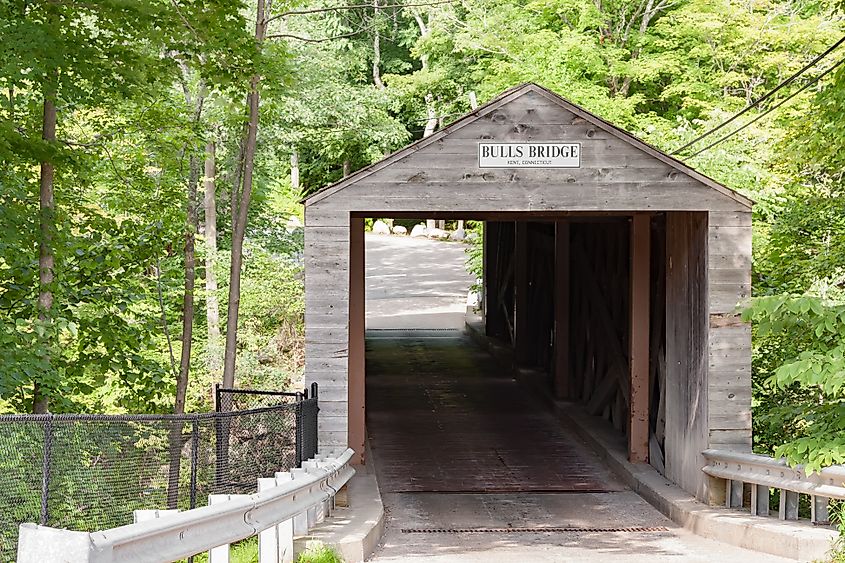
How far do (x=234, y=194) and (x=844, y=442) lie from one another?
14.9 metres

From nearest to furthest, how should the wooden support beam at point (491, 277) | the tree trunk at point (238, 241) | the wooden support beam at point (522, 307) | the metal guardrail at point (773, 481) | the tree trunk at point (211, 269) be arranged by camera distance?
the metal guardrail at point (773, 481), the tree trunk at point (238, 241), the wooden support beam at point (522, 307), the tree trunk at point (211, 269), the wooden support beam at point (491, 277)

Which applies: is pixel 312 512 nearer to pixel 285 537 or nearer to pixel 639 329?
pixel 285 537

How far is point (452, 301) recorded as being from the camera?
35.9 metres

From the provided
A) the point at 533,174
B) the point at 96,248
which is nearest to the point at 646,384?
the point at 533,174

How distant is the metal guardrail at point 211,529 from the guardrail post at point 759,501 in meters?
3.43

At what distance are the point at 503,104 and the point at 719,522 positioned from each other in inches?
163

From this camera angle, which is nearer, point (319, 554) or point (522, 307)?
point (319, 554)

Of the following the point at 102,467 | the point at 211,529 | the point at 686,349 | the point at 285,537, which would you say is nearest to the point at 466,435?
the point at 686,349

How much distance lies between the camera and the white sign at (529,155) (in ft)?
34.4

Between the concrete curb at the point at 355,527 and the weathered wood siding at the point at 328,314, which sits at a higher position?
the weathered wood siding at the point at 328,314

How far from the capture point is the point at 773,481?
890cm

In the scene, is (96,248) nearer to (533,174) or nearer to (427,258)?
(533,174)

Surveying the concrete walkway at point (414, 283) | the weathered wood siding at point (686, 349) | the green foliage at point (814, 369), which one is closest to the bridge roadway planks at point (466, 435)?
the weathered wood siding at point (686, 349)

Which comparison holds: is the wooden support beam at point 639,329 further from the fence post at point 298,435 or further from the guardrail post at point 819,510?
the fence post at point 298,435
